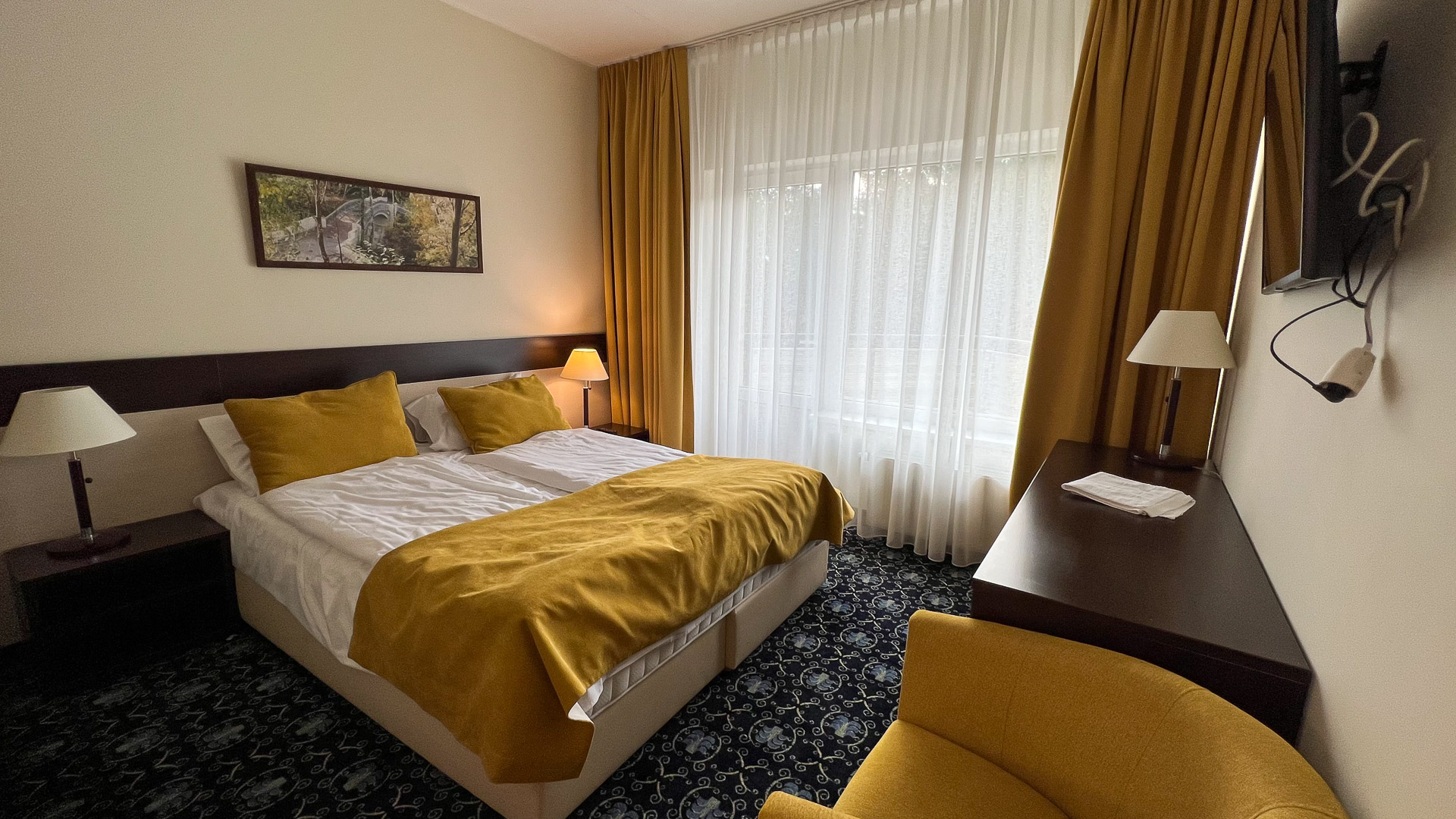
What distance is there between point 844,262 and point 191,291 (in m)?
3.20

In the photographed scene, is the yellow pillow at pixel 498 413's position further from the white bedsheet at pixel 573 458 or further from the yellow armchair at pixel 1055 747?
the yellow armchair at pixel 1055 747

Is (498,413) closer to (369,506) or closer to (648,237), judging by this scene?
(369,506)

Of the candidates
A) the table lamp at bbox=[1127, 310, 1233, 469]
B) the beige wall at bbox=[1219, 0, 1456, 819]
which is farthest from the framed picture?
the beige wall at bbox=[1219, 0, 1456, 819]

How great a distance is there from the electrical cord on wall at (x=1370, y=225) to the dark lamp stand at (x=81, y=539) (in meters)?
3.64

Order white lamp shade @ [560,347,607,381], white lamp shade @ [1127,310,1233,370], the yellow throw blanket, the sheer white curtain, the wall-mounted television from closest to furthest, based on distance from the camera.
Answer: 1. the wall-mounted television
2. the yellow throw blanket
3. white lamp shade @ [1127,310,1233,370]
4. the sheer white curtain
5. white lamp shade @ [560,347,607,381]

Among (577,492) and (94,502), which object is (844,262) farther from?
(94,502)

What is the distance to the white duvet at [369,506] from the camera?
76.9 inches

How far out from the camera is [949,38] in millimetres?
2975

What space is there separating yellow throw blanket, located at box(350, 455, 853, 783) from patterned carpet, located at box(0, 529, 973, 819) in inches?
13.6

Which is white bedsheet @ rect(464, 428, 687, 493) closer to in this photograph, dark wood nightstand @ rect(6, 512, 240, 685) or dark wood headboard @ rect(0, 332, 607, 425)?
dark wood headboard @ rect(0, 332, 607, 425)

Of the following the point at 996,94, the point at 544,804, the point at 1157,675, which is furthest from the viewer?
the point at 996,94

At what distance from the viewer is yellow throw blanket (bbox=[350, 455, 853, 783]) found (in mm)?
1456

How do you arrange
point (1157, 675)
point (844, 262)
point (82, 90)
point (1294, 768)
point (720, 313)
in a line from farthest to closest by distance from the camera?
point (720, 313) → point (844, 262) → point (82, 90) → point (1157, 675) → point (1294, 768)

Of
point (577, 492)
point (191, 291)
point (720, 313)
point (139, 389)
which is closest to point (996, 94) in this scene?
point (720, 313)
